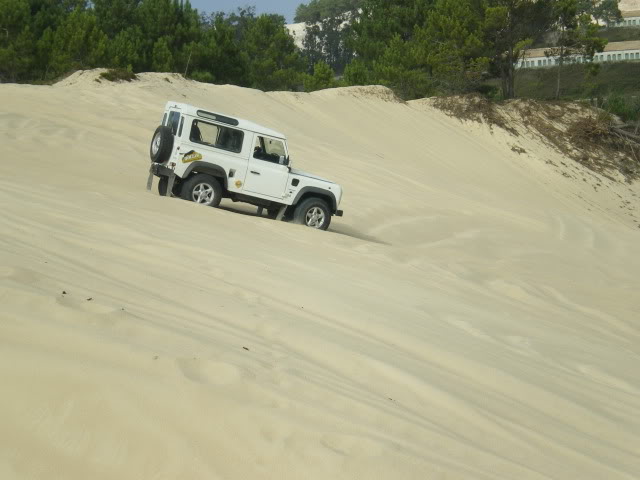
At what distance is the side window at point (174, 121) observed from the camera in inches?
457

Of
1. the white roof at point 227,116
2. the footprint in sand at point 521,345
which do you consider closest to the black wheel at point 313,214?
the white roof at point 227,116

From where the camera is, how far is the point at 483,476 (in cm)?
320

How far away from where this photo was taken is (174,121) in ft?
38.4

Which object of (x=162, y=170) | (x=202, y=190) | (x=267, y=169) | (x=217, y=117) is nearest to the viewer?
(x=162, y=170)

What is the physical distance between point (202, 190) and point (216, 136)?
2.81 ft

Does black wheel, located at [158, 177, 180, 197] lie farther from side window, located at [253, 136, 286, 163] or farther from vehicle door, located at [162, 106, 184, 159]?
side window, located at [253, 136, 286, 163]

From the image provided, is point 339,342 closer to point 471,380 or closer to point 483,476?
point 471,380

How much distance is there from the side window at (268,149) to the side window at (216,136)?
293 millimetres

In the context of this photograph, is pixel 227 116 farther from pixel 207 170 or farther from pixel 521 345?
pixel 521 345

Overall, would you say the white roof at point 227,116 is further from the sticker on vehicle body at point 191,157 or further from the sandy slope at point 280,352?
the sandy slope at point 280,352

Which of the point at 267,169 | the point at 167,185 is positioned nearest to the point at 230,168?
the point at 267,169

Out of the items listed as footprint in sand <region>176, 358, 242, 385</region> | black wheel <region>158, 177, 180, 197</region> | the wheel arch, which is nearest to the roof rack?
the wheel arch

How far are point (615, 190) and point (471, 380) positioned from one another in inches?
1006

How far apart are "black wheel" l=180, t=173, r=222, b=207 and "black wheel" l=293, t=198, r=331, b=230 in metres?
1.33
